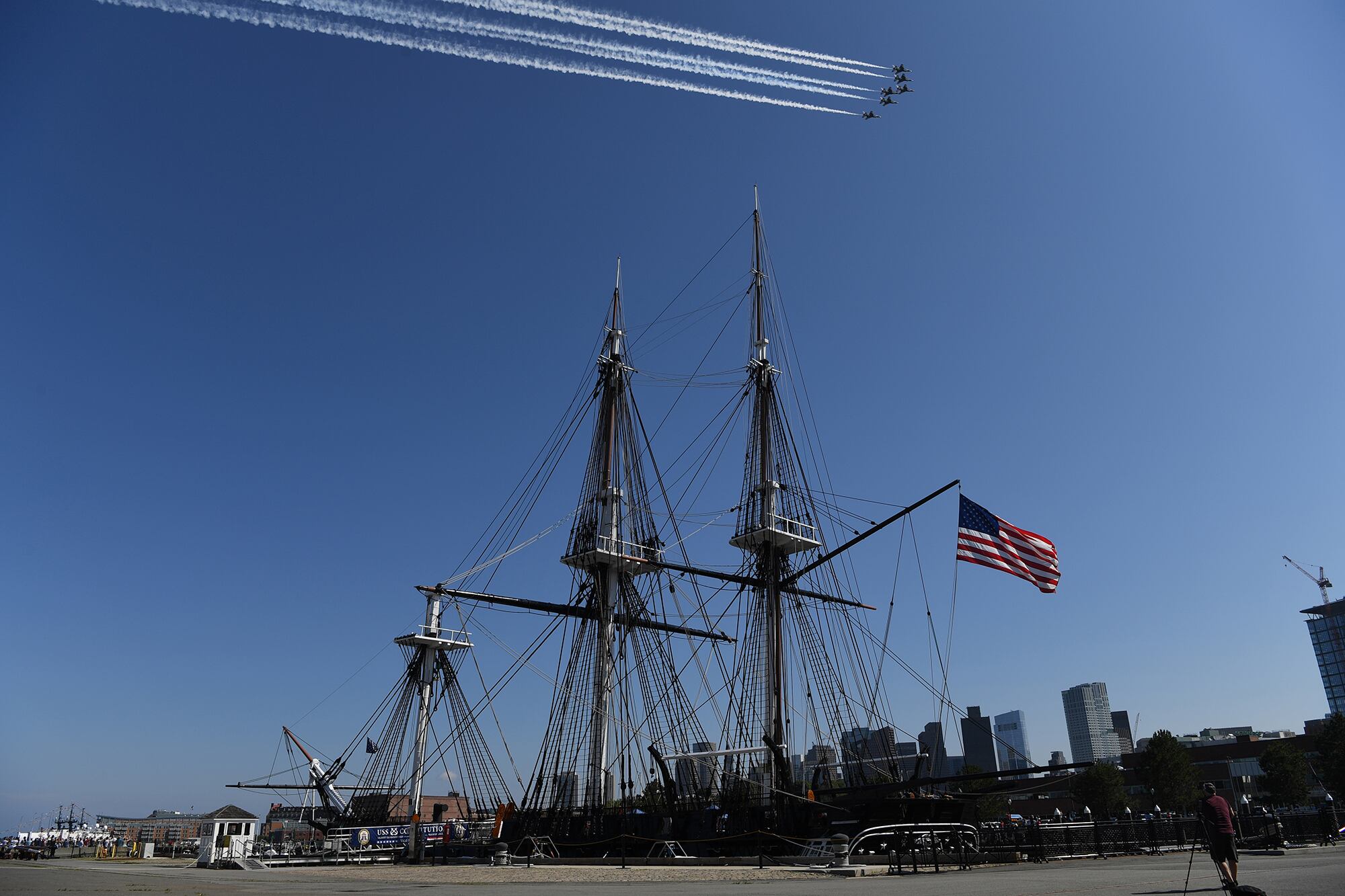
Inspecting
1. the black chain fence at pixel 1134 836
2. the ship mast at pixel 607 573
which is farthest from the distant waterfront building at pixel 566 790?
the black chain fence at pixel 1134 836

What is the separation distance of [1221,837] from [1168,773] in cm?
6961

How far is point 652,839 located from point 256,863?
697 inches

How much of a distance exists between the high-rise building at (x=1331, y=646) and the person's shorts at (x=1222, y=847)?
209 m

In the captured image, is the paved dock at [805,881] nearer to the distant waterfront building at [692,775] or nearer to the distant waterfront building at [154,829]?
the distant waterfront building at [692,775]

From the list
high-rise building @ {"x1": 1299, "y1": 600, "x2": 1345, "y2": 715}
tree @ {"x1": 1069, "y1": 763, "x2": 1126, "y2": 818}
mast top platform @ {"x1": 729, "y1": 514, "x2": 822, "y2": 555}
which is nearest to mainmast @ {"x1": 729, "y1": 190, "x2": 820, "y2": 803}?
mast top platform @ {"x1": 729, "y1": 514, "x2": 822, "y2": 555}

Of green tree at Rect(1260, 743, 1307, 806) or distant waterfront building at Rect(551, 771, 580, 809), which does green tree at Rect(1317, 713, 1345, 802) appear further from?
distant waterfront building at Rect(551, 771, 580, 809)

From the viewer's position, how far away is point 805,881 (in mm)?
16688

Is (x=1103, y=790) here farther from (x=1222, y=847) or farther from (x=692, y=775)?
(x=1222, y=847)

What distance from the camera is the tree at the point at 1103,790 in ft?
236

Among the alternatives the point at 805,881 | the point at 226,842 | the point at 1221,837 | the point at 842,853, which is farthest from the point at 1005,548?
the point at 226,842

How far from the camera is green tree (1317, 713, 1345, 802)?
214 feet

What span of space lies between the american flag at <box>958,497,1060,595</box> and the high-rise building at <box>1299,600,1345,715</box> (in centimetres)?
19365

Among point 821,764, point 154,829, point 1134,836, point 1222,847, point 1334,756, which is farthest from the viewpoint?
point 154,829

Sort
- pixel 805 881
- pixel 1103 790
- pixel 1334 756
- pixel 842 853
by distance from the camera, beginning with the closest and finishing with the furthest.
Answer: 1. pixel 805 881
2. pixel 842 853
3. pixel 1334 756
4. pixel 1103 790
